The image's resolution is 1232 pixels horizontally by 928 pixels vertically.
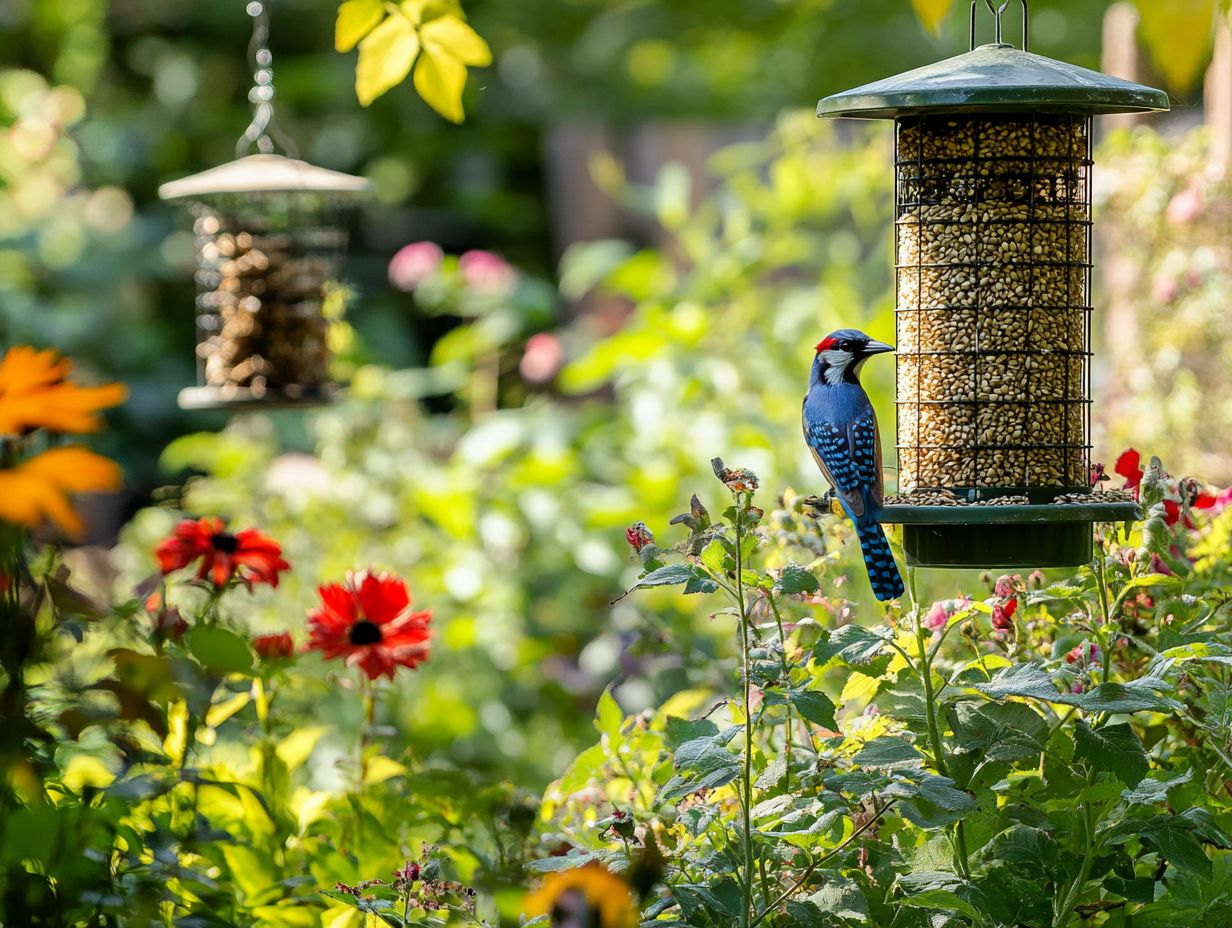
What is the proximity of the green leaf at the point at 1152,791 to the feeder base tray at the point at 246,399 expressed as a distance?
2809 mm

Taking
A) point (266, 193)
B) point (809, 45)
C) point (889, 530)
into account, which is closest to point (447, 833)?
point (889, 530)

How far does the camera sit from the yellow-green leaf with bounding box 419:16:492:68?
7.00ft

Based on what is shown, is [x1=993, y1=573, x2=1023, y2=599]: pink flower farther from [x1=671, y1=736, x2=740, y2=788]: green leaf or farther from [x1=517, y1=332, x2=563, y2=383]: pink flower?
[x1=517, y1=332, x2=563, y2=383]: pink flower

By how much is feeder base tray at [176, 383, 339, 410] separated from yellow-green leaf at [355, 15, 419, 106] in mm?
2050

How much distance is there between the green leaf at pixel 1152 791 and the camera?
1.69 meters

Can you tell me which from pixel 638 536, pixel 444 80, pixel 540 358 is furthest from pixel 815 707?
pixel 540 358

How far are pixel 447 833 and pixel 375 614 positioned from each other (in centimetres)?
33

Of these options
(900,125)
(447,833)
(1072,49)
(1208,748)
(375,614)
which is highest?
(1072,49)

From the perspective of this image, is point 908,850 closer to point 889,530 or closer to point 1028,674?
point 1028,674

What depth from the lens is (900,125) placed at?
93.7 inches

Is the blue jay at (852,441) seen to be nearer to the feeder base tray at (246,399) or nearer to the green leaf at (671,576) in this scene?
the green leaf at (671,576)

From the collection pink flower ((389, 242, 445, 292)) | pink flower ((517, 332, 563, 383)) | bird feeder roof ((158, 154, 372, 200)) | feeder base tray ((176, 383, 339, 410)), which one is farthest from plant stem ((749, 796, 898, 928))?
pink flower ((389, 242, 445, 292))

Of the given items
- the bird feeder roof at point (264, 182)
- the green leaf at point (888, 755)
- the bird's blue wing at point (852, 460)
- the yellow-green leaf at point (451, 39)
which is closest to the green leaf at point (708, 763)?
the green leaf at point (888, 755)

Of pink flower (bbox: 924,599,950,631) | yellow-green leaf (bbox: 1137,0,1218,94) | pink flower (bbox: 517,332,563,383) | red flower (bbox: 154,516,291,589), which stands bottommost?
pink flower (bbox: 924,599,950,631)
